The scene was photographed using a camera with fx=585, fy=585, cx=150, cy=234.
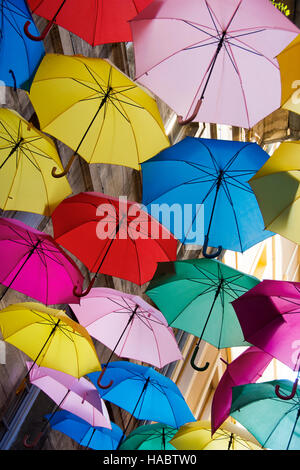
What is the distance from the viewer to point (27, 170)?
5613 mm

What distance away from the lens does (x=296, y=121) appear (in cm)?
1305

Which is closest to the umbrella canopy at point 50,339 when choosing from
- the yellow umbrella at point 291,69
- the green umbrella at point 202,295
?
the green umbrella at point 202,295

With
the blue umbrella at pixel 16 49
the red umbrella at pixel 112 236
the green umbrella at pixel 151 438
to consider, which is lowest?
the green umbrella at pixel 151 438

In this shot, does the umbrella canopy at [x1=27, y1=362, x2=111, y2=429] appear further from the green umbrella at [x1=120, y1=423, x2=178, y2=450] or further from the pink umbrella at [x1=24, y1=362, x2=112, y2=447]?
the green umbrella at [x1=120, y1=423, x2=178, y2=450]

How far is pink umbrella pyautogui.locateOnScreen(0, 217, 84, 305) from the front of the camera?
5.34 meters

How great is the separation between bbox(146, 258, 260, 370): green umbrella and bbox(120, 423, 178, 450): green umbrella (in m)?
1.08

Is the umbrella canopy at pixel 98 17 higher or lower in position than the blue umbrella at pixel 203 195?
higher

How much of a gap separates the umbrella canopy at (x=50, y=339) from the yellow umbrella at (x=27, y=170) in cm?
99

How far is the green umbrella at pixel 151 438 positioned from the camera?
5.97 metres

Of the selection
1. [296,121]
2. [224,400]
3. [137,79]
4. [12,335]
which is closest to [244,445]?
[224,400]

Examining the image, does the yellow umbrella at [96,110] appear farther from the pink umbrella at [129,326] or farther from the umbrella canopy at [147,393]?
the umbrella canopy at [147,393]

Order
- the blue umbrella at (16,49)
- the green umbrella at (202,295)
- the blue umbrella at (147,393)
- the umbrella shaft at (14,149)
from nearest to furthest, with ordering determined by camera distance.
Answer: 1. the blue umbrella at (16,49)
2. the umbrella shaft at (14,149)
3. the green umbrella at (202,295)
4. the blue umbrella at (147,393)

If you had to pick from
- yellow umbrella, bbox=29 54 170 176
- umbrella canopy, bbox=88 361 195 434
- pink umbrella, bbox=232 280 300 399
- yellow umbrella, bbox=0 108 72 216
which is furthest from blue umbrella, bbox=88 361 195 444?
yellow umbrella, bbox=29 54 170 176

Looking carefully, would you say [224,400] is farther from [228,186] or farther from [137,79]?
[137,79]
